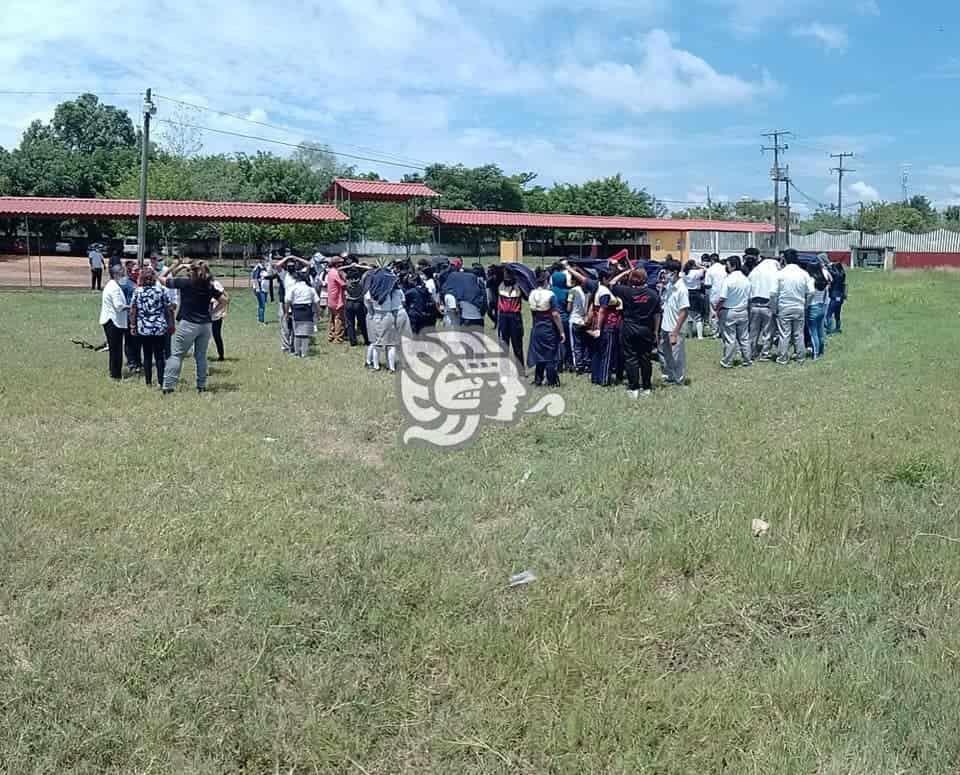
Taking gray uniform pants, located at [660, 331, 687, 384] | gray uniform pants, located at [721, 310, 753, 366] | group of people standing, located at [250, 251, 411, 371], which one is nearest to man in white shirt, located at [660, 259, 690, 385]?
gray uniform pants, located at [660, 331, 687, 384]

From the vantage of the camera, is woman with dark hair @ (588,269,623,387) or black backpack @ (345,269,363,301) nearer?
woman with dark hair @ (588,269,623,387)

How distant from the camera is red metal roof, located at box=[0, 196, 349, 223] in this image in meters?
27.7

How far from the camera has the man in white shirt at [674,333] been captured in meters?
10.2

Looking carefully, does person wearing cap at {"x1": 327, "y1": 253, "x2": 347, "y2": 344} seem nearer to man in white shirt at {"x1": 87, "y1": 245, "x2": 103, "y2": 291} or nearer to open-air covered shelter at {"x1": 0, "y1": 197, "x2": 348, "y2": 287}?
man in white shirt at {"x1": 87, "y1": 245, "x2": 103, "y2": 291}

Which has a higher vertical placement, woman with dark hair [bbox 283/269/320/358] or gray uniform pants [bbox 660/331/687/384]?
woman with dark hair [bbox 283/269/320/358]

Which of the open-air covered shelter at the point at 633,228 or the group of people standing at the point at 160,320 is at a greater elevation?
the open-air covered shelter at the point at 633,228

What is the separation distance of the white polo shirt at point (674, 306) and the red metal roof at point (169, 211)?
69.4 feet

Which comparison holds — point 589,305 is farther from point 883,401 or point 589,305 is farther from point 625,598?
point 625,598

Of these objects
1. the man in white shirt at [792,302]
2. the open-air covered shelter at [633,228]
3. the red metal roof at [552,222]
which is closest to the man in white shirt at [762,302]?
the man in white shirt at [792,302]

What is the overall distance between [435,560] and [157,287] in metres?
6.28

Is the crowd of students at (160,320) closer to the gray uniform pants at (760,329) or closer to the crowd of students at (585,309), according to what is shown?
the crowd of students at (585,309)

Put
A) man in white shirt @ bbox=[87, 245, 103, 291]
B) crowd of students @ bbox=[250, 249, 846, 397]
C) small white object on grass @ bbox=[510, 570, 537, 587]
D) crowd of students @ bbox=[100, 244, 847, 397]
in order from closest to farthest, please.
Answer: small white object on grass @ bbox=[510, 570, 537, 587]
crowd of students @ bbox=[100, 244, 847, 397]
crowd of students @ bbox=[250, 249, 846, 397]
man in white shirt @ bbox=[87, 245, 103, 291]

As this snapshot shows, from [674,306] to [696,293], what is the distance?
5.74 m

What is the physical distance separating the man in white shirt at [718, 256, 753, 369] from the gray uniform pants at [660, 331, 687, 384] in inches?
65.5
